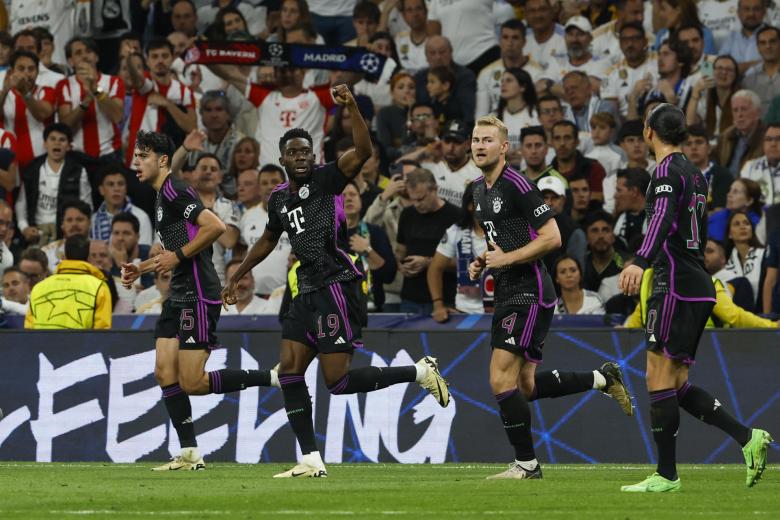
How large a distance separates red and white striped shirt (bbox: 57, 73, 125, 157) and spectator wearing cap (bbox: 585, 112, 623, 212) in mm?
5869

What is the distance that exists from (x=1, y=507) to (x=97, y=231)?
919 cm

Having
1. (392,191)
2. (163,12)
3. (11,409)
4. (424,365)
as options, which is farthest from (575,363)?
(163,12)

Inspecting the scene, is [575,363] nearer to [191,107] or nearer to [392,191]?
[392,191]

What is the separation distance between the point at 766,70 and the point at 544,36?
3.10 m

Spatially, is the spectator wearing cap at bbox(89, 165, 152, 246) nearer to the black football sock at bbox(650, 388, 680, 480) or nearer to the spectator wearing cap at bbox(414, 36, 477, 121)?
the spectator wearing cap at bbox(414, 36, 477, 121)

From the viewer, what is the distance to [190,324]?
11.3m

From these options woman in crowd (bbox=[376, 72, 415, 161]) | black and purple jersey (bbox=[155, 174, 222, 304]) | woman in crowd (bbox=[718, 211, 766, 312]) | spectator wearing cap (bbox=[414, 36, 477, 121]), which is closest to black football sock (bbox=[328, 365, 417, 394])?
black and purple jersey (bbox=[155, 174, 222, 304])

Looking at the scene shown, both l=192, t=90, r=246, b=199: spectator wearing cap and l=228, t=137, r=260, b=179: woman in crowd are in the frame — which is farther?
l=192, t=90, r=246, b=199: spectator wearing cap

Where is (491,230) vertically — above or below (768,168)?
below

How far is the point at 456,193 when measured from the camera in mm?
16828

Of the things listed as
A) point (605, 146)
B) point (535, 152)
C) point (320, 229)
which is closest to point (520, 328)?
point (320, 229)

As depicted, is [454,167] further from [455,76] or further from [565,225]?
[565,225]

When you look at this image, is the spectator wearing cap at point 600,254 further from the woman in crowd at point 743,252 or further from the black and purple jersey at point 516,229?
the black and purple jersey at point 516,229

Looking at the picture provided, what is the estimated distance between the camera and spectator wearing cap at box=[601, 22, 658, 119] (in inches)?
714
